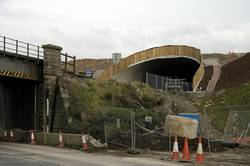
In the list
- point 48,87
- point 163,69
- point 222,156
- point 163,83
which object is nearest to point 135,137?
point 222,156

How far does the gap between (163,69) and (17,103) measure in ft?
111

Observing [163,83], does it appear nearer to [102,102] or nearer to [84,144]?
[102,102]

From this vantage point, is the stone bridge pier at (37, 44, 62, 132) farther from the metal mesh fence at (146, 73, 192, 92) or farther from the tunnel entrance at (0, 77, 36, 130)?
the metal mesh fence at (146, 73, 192, 92)

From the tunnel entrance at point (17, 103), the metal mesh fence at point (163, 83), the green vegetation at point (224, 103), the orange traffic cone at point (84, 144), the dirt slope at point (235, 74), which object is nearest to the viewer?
the orange traffic cone at point (84, 144)

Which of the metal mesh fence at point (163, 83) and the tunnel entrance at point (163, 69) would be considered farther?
the tunnel entrance at point (163, 69)

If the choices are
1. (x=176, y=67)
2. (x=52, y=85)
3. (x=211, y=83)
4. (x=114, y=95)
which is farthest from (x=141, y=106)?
(x=176, y=67)

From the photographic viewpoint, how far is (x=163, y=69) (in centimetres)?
6481

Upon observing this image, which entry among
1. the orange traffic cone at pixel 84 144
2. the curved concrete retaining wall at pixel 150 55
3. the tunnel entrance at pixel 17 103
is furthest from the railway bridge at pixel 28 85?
the curved concrete retaining wall at pixel 150 55

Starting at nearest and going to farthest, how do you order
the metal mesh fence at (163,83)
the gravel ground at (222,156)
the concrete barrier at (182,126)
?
1. the gravel ground at (222,156)
2. the concrete barrier at (182,126)
3. the metal mesh fence at (163,83)

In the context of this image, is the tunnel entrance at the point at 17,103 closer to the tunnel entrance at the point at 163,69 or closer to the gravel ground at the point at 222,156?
the gravel ground at the point at 222,156

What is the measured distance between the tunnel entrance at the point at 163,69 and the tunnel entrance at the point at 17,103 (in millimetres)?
19028

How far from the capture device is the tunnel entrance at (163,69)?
54.5 meters

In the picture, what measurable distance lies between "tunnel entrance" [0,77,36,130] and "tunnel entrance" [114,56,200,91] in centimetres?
1903

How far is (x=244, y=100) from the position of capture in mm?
44312
